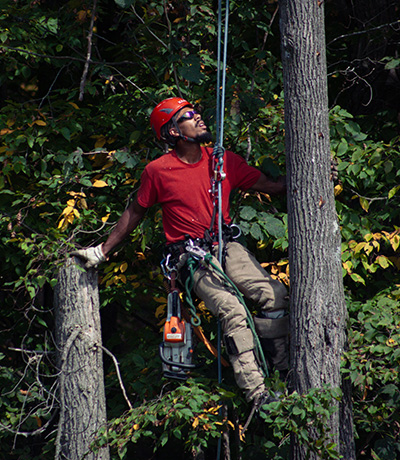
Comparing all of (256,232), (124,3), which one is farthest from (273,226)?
(124,3)

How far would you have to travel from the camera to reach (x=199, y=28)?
5270 mm

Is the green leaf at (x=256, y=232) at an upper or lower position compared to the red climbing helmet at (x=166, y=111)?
lower

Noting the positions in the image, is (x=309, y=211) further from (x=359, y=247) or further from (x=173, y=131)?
(x=173, y=131)

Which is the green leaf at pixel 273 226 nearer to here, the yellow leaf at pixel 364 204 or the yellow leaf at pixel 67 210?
the yellow leaf at pixel 364 204

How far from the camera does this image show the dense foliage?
464 cm

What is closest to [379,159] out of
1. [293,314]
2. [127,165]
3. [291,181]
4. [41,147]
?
[291,181]

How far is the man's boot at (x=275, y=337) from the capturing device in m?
4.23

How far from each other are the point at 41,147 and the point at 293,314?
109 inches

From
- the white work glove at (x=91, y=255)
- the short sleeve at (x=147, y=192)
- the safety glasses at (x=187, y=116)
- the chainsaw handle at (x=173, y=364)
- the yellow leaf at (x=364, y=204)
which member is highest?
the safety glasses at (x=187, y=116)

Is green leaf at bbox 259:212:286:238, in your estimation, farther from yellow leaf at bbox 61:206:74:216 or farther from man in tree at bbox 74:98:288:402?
yellow leaf at bbox 61:206:74:216

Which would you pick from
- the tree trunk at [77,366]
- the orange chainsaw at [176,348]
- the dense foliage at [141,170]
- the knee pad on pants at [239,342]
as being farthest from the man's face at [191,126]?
the knee pad on pants at [239,342]

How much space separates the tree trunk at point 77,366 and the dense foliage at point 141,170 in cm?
15

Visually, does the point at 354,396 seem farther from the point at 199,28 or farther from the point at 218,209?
Answer: the point at 199,28

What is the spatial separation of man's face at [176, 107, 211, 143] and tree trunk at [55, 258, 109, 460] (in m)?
1.19
